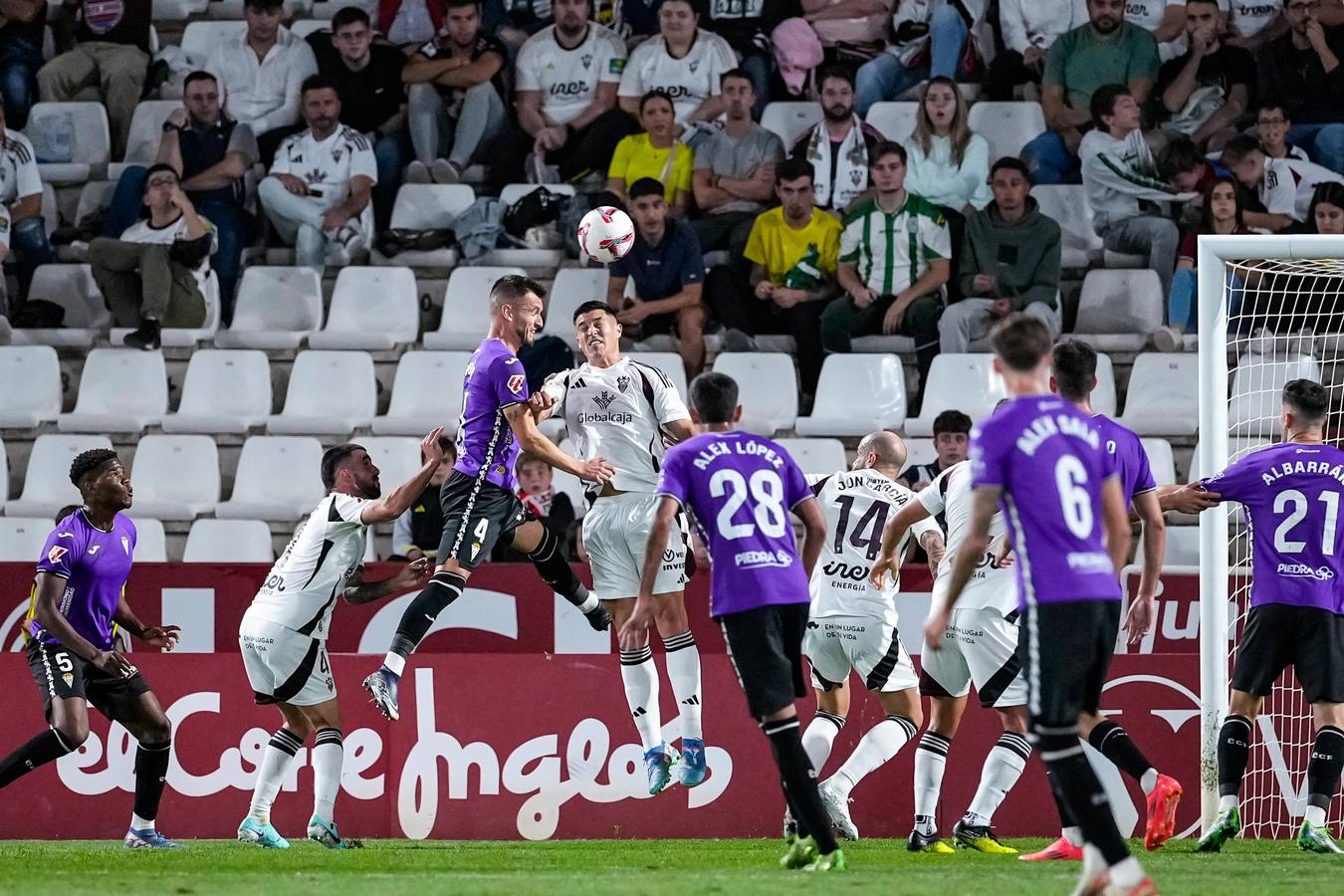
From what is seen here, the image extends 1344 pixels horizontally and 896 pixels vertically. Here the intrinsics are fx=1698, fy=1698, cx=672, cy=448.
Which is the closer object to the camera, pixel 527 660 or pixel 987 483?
pixel 987 483

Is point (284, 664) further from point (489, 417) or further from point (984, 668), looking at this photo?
point (984, 668)

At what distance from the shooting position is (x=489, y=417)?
916cm

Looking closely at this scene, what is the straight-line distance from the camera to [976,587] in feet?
30.0

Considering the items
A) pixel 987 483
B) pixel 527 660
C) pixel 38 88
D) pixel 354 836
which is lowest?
pixel 354 836

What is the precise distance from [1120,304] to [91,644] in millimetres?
8792

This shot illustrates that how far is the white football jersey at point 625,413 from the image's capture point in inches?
372

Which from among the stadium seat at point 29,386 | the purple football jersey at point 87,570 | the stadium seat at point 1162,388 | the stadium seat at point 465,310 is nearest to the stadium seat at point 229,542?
the stadium seat at point 29,386

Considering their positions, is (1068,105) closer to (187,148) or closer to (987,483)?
(187,148)

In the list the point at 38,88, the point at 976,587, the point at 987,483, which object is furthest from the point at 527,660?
the point at 38,88

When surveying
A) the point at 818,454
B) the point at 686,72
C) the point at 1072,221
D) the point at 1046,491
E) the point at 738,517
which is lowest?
the point at 818,454

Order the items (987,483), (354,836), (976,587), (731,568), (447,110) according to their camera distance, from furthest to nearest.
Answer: (447,110), (354,836), (976,587), (731,568), (987,483)

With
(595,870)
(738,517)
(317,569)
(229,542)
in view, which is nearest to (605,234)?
(317,569)

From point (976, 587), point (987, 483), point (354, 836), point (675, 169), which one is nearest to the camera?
point (987, 483)

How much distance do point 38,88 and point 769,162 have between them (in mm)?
7112
